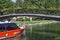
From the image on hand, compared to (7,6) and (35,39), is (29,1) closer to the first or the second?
(7,6)

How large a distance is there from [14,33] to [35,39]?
6318 mm

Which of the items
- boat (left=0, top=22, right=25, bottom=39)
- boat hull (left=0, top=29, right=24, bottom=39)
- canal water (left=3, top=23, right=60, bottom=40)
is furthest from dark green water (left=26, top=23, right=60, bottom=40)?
boat (left=0, top=22, right=25, bottom=39)

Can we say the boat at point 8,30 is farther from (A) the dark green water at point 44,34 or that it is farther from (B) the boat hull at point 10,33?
(A) the dark green water at point 44,34

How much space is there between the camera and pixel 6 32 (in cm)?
5884

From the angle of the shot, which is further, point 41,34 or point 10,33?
point 41,34

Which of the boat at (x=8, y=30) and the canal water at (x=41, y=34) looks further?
the canal water at (x=41, y=34)

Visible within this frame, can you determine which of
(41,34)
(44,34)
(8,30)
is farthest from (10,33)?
(44,34)

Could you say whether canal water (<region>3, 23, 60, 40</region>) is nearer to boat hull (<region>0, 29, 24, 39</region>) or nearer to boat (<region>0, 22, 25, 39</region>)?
boat hull (<region>0, 29, 24, 39</region>)

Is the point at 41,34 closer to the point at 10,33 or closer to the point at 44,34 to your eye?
the point at 44,34

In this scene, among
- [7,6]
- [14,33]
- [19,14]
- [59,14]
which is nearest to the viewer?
[14,33]

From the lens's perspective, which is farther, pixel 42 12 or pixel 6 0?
pixel 6 0

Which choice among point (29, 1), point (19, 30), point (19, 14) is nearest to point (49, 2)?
point (29, 1)

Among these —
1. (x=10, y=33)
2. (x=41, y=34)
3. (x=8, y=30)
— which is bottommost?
(x=41, y=34)

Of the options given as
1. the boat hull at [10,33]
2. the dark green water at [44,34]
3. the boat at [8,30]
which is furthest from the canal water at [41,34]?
the boat at [8,30]
